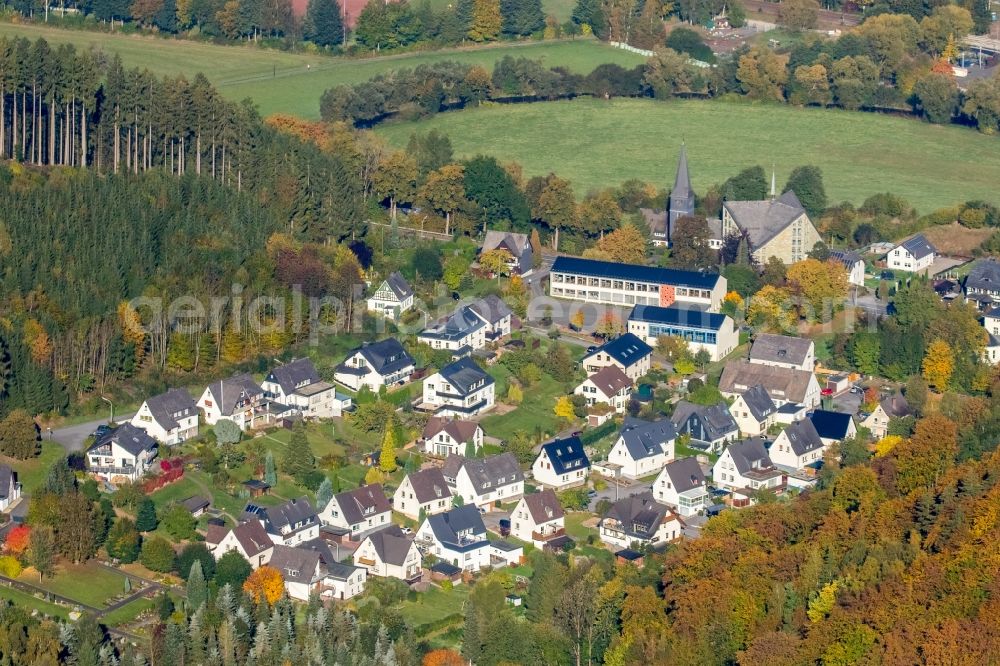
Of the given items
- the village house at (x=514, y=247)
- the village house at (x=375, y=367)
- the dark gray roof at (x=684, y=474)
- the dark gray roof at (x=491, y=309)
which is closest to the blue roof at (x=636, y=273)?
the village house at (x=514, y=247)

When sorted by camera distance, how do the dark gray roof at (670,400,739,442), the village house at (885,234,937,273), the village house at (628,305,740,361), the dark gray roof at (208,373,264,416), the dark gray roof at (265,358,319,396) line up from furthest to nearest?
the village house at (885,234,937,273), the village house at (628,305,740,361), the dark gray roof at (265,358,319,396), the dark gray roof at (670,400,739,442), the dark gray roof at (208,373,264,416)

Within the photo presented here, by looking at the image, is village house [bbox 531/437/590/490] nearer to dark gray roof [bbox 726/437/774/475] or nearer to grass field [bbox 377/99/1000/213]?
dark gray roof [bbox 726/437/774/475]

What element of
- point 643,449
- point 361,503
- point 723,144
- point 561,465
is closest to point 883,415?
point 643,449

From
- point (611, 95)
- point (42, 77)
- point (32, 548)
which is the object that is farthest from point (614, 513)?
point (611, 95)

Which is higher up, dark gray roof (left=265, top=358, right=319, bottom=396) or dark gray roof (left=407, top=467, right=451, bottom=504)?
dark gray roof (left=265, top=358, right=319, bottom=396)

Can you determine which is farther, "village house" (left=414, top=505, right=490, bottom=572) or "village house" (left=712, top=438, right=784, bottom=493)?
"village house" (left=712, top=438, right=784, bottom=493)

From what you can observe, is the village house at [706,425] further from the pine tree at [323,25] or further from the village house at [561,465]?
the pine tree at [323,25]

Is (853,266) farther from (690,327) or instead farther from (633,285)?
(690,327)

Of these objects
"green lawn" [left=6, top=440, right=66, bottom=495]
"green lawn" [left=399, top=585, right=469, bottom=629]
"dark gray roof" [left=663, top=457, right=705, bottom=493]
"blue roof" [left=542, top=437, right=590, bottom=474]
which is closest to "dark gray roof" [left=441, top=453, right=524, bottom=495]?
"blue roof" [left=542, top=437, right=590, bottom=474]
